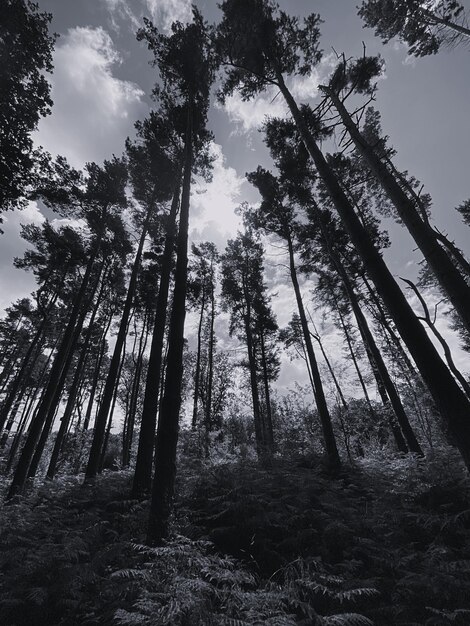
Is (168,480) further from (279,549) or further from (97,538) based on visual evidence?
(279,549)

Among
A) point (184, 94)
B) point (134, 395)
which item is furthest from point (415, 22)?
point (134, 395)

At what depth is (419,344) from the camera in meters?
4.09

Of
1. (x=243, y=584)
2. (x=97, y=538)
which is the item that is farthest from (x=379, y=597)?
(x=97, y=538)

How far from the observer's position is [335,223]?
47.4 feet

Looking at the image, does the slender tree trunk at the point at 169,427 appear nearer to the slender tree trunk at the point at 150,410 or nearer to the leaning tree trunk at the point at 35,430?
the slender tree trunk at the point at 150,410

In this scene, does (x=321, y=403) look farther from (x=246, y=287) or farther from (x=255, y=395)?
(x=246, y=287)

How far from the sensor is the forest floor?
9.42ft

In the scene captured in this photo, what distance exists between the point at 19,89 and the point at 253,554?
47.6 feet

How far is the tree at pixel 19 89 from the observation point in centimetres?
914

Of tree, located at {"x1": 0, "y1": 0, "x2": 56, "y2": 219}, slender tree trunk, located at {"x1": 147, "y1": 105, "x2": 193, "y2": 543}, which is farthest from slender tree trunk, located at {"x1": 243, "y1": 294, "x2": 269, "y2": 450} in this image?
tree, located at {"x1": 0, "y1": 0, "x2": 56, "y2": 219}

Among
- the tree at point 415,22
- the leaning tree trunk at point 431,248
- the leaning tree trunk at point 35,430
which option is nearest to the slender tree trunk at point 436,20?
the tree at point 415,22

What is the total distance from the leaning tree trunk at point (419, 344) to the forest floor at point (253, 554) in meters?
1.69

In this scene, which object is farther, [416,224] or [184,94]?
[184,94]

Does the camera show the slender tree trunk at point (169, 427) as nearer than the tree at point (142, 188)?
Yes
